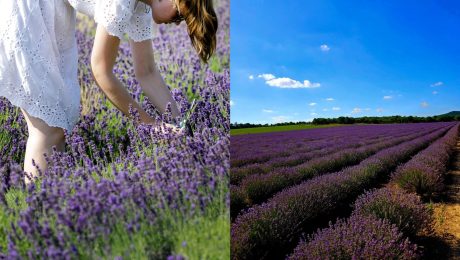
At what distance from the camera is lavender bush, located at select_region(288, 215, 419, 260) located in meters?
1.85

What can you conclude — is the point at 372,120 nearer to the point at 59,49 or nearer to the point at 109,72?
the point at 109,72

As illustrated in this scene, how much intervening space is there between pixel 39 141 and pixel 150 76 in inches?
18.1

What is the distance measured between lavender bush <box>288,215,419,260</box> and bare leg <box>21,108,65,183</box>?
99 cm

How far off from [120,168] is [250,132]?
0.61m

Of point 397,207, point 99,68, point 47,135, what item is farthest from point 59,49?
point 397,207

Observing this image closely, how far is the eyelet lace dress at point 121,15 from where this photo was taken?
140cm

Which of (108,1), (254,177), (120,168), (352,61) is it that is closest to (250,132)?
(254,177)

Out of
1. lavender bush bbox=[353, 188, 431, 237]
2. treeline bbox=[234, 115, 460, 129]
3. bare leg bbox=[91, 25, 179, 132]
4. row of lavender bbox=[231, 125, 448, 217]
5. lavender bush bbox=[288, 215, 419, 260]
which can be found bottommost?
lavender bush bbox=[288, 215, 419, 260]

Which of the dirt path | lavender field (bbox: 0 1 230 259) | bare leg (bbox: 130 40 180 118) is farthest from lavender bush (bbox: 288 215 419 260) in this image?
bare leg (bbox: 130 40 180 118)

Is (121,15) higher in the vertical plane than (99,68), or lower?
higher

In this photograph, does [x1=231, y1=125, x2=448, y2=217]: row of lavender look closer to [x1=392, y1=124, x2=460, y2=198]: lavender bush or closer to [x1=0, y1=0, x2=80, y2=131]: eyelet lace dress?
[x1=392, y1=124, x2=460, y2=198]: lavender bush

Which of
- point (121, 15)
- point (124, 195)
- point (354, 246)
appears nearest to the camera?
point (124, 195)

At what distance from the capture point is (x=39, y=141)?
1.48 m

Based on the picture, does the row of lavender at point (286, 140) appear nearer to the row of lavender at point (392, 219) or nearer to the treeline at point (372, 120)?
the treeline at point (372, 120)
